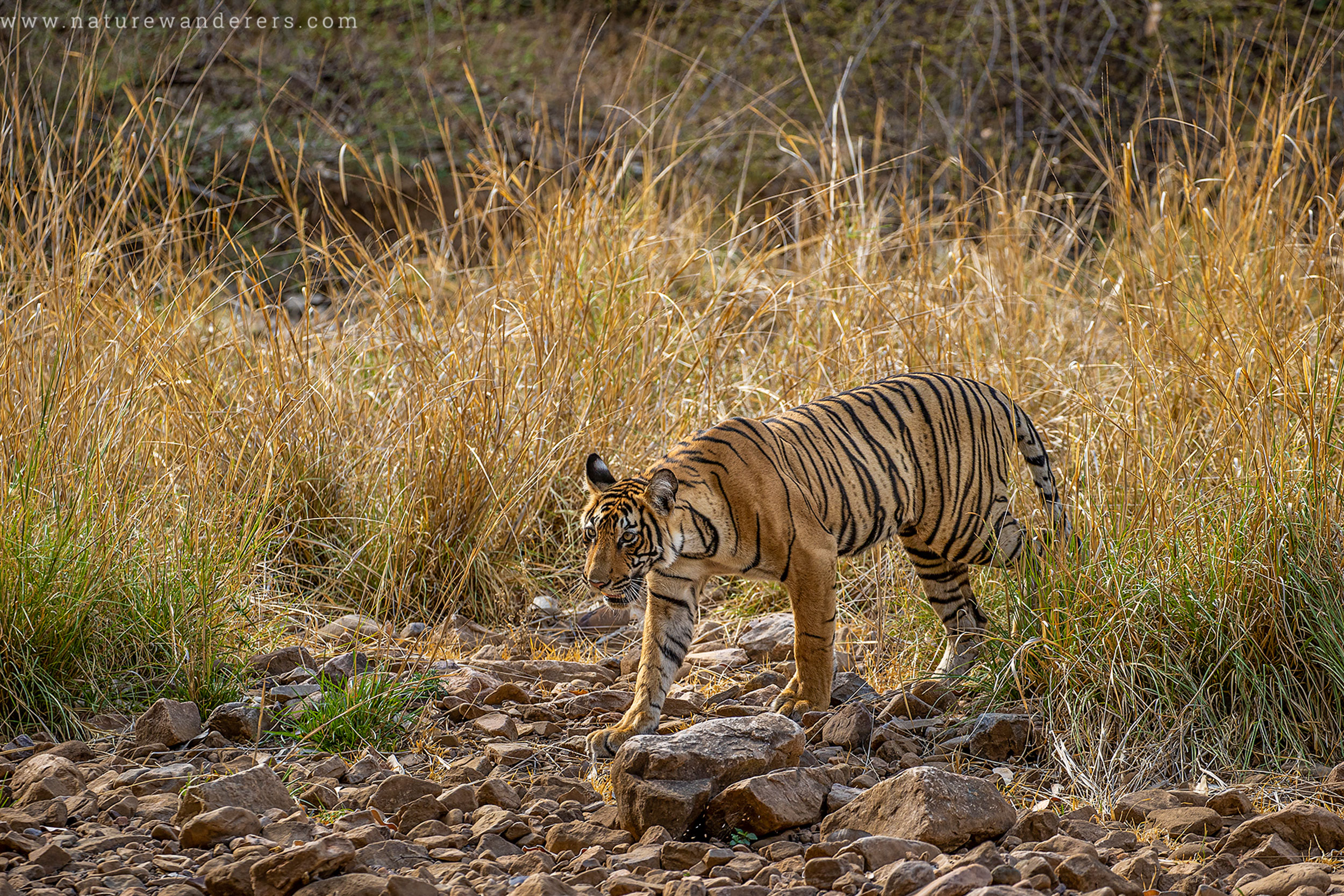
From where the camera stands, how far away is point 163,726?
10.7 ft

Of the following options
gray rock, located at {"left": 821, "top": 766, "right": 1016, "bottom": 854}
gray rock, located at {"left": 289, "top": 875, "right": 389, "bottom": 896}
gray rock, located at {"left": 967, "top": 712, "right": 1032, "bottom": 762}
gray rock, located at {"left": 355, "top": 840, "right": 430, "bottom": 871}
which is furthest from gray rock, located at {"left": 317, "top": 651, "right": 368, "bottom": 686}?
gray rock, located at {"left": 967, "top": 712, "right": 1032, "bottom": 762}

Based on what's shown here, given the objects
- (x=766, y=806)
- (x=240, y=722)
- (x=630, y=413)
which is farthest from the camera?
(x=630, y=413)

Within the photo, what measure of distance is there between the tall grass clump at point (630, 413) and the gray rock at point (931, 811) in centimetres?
63

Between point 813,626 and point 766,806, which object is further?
point 813,626

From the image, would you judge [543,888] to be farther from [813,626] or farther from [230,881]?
[813,626]

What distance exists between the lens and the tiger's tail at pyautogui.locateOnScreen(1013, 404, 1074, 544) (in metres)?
3.98

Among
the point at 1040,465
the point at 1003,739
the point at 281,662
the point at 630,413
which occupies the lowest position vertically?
the point at 281,662

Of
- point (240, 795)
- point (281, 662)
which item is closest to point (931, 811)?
point (240, 795)

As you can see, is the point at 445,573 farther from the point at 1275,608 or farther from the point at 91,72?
the point at 1275,608

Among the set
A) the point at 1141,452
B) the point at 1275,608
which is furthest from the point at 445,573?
the point at 1275,608

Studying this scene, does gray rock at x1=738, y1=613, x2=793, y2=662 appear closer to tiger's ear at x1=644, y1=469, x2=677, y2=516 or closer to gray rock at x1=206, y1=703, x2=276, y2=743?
tiger's ear at x1=644, y1=469, x2=677, y2=516

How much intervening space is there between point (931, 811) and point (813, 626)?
1.01 metres

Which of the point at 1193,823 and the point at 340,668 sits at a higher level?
the point at 1193,823

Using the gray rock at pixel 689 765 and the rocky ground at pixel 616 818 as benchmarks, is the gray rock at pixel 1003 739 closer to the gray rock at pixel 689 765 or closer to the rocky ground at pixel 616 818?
the rocky ground at pixel 616 818
